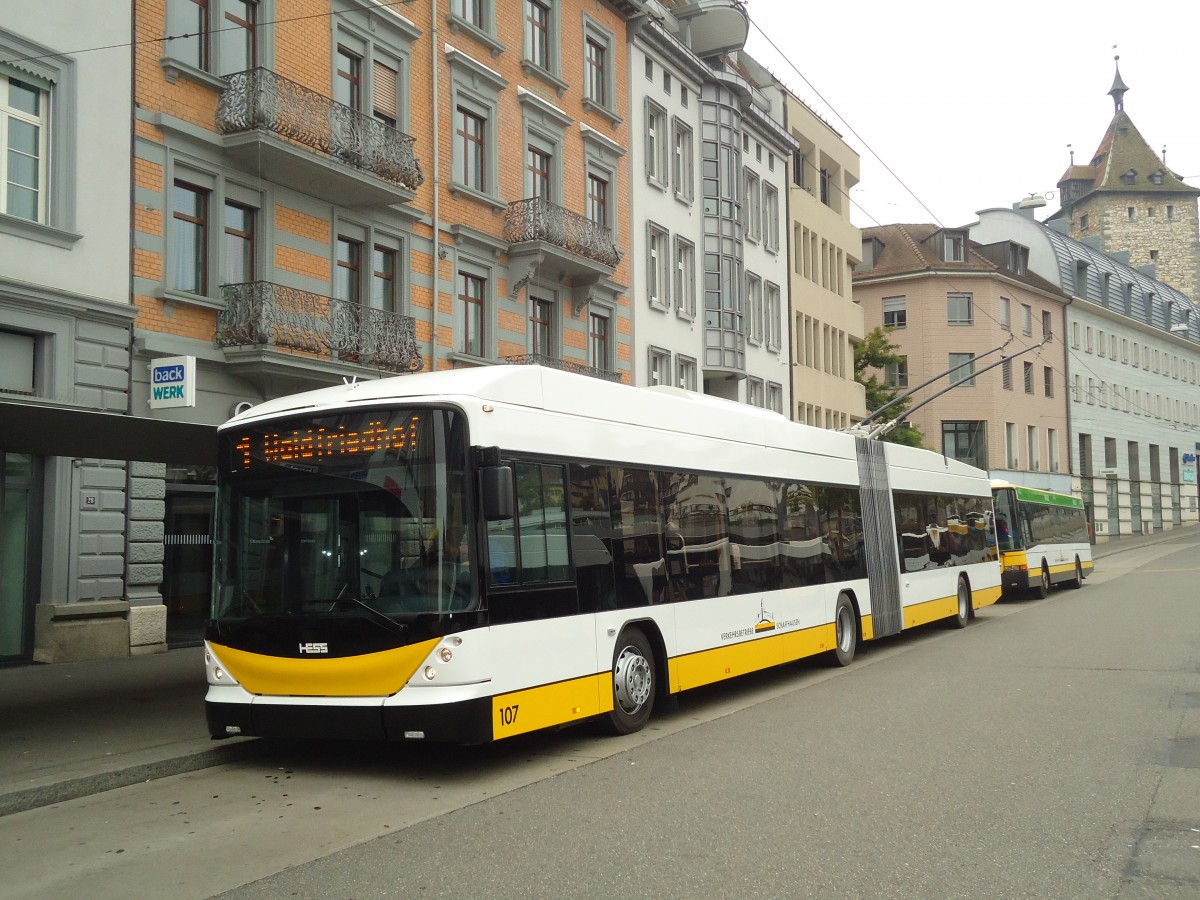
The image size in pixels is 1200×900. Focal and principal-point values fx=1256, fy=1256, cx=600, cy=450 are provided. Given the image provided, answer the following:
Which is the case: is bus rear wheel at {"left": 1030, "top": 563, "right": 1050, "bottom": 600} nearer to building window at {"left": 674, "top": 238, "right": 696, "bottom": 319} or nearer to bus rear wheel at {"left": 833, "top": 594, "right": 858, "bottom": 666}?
building window at {"left": 674, "top": 238, "right": 696, "bottom": 319}

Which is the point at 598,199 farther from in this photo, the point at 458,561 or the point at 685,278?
the point at 458,561

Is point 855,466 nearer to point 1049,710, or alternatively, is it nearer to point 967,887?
point 1049,710

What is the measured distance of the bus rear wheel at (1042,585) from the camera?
1246 inches

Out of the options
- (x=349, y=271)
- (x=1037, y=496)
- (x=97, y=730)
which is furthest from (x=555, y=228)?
(x=97, y=730)

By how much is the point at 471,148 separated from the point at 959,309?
44367 millimetres

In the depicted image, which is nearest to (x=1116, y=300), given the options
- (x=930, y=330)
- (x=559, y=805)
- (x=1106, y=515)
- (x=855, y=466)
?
(x=1106, y=515)

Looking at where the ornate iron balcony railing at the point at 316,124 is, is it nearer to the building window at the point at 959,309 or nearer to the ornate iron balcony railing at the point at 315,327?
the ornate iron balcony railing at the point at 315,327

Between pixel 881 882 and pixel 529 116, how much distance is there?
23.6 m

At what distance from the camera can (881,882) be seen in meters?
5.79

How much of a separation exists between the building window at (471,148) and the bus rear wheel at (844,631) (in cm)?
1278

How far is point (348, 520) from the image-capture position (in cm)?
885

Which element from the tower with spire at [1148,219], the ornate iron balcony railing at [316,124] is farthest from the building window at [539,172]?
the tower with spire at [1148,219]

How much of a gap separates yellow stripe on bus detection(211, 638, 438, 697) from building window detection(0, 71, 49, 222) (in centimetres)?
912

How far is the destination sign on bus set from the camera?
8.86 metres
